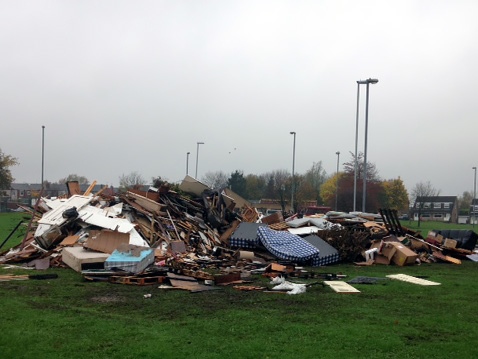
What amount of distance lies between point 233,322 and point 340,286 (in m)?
4.46

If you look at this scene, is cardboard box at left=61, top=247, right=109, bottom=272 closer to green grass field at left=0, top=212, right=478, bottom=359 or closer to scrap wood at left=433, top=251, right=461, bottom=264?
green grass field at left=0, top=212, right=478, bottom=359

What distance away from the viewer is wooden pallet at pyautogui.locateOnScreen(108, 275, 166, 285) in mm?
11836

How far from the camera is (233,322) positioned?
784cm

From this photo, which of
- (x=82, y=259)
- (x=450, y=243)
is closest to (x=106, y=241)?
(x=82, y=259)

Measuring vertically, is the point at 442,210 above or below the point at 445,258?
above

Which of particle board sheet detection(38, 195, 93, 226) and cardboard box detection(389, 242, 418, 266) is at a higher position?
particle board sheet detection(38, 195, 93, 226)

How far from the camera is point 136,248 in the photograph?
13844 mm

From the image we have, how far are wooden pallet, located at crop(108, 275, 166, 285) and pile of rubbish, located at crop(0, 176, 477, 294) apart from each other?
0.02 meters

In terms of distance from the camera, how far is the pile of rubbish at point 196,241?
44.0 feet

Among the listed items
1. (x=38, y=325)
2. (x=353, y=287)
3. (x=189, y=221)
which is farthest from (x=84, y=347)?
(x=189, y=221)

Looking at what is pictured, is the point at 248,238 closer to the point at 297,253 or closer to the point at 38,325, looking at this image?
the point at 297,253

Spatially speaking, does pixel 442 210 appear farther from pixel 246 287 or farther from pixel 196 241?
pixel 246 287

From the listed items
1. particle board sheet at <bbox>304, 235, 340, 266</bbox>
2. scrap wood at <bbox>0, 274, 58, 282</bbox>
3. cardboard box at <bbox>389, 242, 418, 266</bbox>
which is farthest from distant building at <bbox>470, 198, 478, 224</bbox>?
scrap wood at <bbox>0, 274, 58, 282</bbox>

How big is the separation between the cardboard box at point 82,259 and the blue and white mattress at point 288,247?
211 inches
